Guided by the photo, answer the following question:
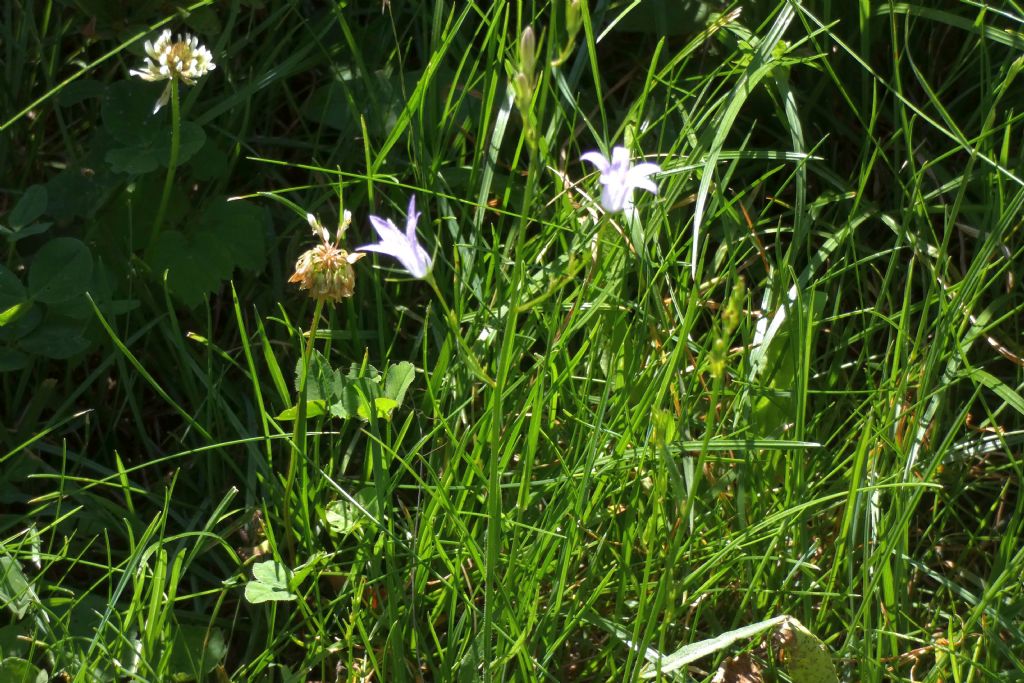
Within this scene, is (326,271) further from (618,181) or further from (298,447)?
(618,181)

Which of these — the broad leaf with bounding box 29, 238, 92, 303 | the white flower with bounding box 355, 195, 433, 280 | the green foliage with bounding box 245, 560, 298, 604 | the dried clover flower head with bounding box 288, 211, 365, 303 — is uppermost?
the white flower with bounding box 355, 195, 433, 280

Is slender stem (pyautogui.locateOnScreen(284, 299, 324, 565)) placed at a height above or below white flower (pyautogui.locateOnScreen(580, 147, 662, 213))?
below

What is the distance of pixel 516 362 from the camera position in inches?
69.1

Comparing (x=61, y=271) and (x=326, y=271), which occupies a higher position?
(x=326, y=271)

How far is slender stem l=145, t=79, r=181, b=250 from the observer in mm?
1825

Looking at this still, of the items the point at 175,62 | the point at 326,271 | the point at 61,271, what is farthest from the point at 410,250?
the point at 61,271

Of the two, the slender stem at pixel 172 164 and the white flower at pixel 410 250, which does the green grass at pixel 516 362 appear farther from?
the white flower at pixel 410 250

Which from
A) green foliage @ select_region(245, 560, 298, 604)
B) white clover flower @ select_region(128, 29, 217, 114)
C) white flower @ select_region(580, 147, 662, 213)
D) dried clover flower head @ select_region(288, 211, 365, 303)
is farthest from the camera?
white clover flower @ select_region(128, 29, 217, 114)

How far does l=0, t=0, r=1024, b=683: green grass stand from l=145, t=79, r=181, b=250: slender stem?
4cm

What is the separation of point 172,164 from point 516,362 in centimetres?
72

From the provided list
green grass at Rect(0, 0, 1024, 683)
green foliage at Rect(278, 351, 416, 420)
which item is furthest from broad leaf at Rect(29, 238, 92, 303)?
green foliage at Rect(278, 351, 416, 420)

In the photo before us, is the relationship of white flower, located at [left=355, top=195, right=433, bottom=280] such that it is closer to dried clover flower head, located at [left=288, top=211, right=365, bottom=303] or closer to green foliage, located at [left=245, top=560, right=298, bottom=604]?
dried clover flower head, located at [left=288, top=211, right=365, bottom=303]

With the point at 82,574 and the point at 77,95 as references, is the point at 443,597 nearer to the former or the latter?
the point at 82,574

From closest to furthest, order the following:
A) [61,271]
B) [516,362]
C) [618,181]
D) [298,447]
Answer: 1. [618,181]
2. [298,447]
3. [516,362]
4. [61,271]
